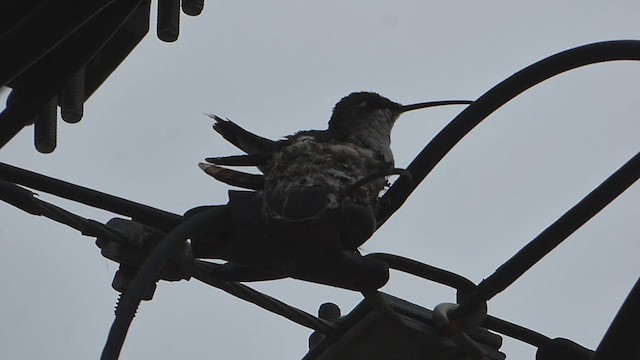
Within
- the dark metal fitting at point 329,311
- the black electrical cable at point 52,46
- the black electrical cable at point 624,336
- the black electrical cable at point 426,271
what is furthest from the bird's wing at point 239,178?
the black electrical cable at point 624,336

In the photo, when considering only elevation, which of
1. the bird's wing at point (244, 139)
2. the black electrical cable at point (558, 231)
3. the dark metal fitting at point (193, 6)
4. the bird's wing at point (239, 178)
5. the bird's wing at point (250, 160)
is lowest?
the black electrical cable at point (558, 231)

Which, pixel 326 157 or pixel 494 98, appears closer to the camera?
pixel 494 98

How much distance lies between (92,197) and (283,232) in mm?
544

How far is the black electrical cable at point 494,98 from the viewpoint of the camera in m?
3.10

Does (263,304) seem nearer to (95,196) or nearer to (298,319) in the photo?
(298,319)

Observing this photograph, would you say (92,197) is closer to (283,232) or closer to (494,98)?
(283,232)

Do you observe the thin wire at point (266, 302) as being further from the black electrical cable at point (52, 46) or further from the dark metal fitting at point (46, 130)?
the black electrical cable at point (52, 46)

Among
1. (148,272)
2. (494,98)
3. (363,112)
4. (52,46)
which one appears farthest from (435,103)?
(52,46)

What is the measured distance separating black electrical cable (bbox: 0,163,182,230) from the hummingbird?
1.05 ft

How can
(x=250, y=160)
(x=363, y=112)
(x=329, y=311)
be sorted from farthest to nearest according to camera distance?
(x=363, y=112), (x=250, y=160), (x=329, y=311)

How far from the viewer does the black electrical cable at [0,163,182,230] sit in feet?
9.26

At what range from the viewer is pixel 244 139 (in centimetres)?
471

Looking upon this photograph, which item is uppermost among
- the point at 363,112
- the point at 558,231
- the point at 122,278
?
the point at 363,112

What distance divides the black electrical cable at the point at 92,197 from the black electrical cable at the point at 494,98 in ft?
2.14
